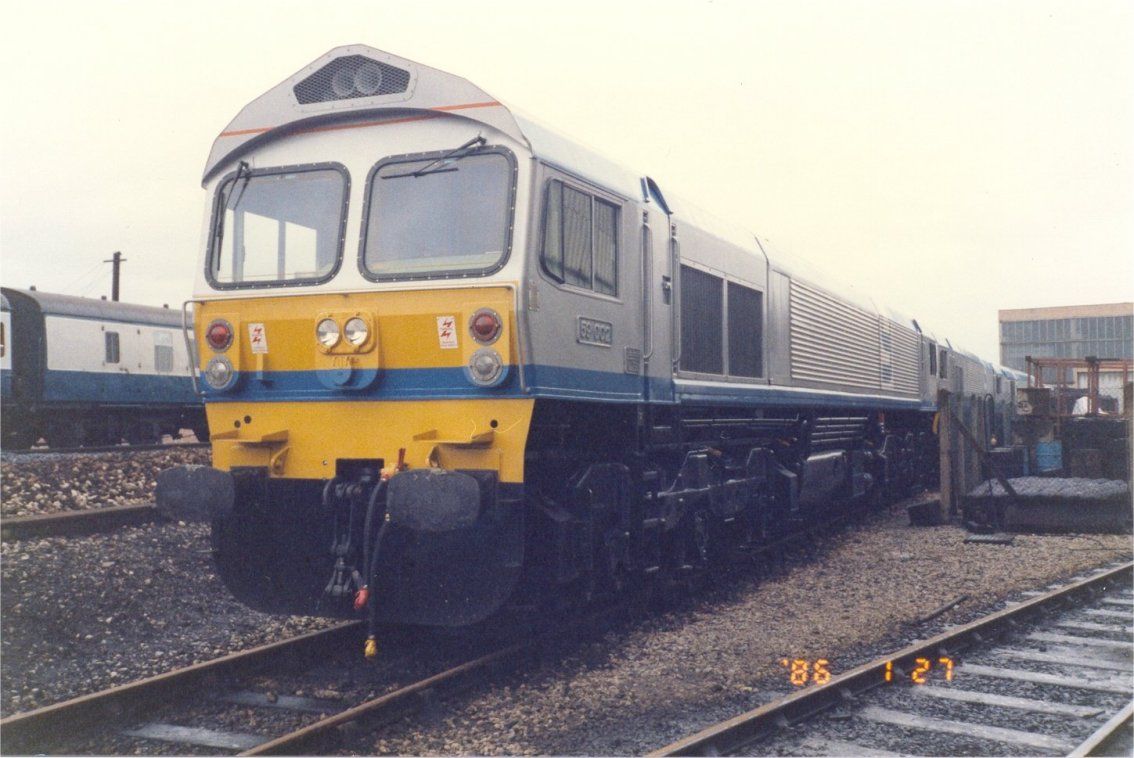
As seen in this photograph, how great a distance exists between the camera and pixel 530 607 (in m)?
6.68

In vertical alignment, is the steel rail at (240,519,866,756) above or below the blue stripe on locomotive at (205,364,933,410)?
below

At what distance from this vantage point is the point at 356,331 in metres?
6.52

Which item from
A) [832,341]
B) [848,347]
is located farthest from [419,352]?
[848,347]

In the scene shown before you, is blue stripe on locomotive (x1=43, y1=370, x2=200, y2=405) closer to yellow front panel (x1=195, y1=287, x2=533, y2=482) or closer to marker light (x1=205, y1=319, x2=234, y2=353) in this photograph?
marker light (x1=205, y1=319, x2=234, y2=353)

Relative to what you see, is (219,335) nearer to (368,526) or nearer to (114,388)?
(368,526)

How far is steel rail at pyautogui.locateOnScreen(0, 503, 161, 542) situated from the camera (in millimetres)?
10250

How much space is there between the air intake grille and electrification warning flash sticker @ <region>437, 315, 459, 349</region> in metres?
1.57

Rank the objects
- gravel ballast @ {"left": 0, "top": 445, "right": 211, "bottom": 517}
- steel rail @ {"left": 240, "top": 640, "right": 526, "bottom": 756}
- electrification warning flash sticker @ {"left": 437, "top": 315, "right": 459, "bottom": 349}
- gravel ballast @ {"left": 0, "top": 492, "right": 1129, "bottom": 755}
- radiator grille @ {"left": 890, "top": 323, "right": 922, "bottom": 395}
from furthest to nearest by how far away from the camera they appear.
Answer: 1. radiator grille @ {"left": 890, "top": 323, "right": 922, "bottom": 395}
2. gravel ballast @ {"left": 0, "top": 445, "right": 211, "bottom": 517}
3. electrification warning flash sticker @ {"left": 437, "top": 315, "right": 459, "bottom": 349}
4. gravel ballast @ {"left": 0, "top": 492, "right": 1129, "bottom": 755}
5. steel rail @ {"left": 240, "top": 640, "right": 526, "bottom": 756}

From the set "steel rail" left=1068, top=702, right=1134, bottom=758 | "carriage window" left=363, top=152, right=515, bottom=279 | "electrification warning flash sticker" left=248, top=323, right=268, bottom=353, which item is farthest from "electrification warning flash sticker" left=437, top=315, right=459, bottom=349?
"steel rail" left=1068, top=702, right=1134, bottom=758

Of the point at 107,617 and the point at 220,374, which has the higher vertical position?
the point at 220,374

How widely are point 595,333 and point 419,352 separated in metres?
1.27

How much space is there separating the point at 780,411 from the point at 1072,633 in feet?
13.0

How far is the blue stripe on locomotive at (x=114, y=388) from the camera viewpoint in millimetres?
20922

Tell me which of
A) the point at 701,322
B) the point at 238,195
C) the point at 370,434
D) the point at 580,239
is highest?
the point at 238,195
